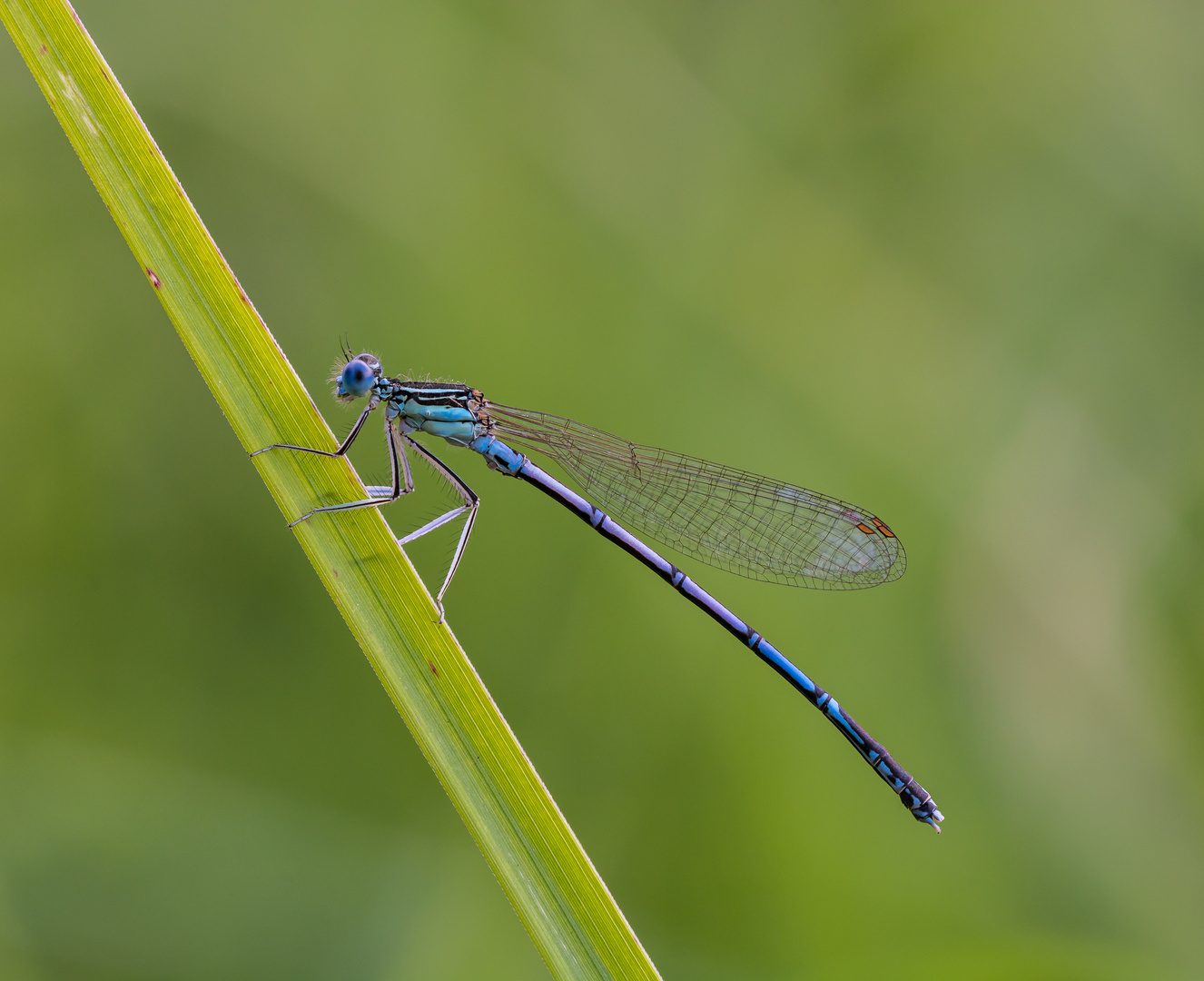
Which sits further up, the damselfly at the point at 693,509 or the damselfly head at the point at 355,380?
the damselfly head at the point at 355,380

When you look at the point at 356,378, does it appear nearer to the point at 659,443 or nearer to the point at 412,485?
the point at 412,485

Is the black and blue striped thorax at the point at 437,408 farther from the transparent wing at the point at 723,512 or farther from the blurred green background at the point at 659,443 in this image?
the blurred green background at the point at 659,443

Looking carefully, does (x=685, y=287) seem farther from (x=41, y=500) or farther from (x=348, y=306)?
(x=41, y=500)

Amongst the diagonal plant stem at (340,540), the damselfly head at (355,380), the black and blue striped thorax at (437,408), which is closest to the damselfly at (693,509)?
the black and blue striped thorax at (437,408)

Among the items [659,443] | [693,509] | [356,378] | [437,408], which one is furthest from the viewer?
[659,443]

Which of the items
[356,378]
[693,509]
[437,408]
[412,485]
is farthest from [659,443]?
[356,378]

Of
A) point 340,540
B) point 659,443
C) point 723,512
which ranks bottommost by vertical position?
point 340,540
